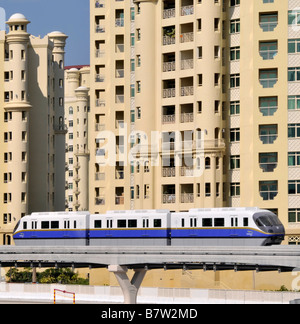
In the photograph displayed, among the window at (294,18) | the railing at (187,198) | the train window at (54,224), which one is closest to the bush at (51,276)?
the railing at (187,198)

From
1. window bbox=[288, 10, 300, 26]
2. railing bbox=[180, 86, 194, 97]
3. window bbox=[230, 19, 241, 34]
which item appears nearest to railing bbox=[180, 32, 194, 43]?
window bbox=[230, 19, 241, 34]

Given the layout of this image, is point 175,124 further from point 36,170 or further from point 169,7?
point 36,170

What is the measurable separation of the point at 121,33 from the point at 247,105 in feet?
74.2

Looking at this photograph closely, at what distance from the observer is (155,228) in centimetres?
7769

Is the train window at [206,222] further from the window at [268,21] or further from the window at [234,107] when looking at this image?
the window at [268,21]

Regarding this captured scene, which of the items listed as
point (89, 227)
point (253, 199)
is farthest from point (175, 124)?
point (89, 227)

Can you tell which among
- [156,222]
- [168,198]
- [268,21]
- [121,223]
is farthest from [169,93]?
[156,222]

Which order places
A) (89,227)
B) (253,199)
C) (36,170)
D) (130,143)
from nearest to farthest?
(89,227) < (253,199) < (130,143) < (36,170)

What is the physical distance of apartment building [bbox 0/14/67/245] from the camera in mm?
124750

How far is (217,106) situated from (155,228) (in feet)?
89.9

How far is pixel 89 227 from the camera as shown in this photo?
266 feet

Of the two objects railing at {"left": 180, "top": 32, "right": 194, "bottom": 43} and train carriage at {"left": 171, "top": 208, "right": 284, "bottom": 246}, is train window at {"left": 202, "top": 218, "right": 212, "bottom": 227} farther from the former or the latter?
railing at {"left": 180, "top": 32, "right": 194, "bottom": 43}

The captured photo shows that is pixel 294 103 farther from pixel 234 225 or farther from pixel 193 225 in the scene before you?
pixel 234 225

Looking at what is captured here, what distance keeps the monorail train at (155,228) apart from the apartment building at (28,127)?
40.6 m
